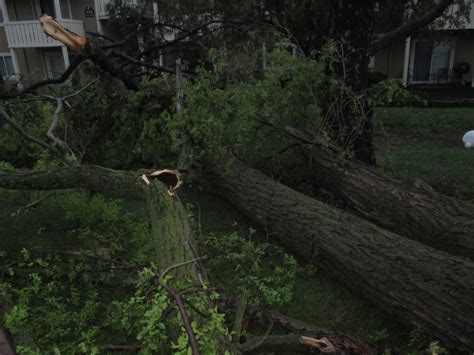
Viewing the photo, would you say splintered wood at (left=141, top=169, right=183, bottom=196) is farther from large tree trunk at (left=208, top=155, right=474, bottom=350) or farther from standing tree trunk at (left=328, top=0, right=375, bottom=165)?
standing tree trunk at (left=328, top=0, right=375, bottom=165)

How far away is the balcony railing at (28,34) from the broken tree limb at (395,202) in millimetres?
17229

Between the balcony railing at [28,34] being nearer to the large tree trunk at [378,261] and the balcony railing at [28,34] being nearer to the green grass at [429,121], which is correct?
the green grass at [429,121]

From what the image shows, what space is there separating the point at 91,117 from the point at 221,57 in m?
2.37

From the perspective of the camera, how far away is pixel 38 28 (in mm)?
18109

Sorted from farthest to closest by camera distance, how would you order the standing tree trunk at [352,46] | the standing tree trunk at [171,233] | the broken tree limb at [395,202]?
the standing tree trunk at [352,46] → the broken tree limb at [395,202] → the standing tree trunk at [171,233]

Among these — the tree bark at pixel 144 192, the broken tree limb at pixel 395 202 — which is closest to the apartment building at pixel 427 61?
the broken tree limb at pixel 395 202

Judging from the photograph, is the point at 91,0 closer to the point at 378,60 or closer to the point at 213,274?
the point at 378,60

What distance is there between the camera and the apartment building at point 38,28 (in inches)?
717

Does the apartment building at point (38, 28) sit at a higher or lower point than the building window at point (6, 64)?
higher

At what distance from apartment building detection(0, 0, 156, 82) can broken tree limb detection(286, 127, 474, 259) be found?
52.3ft

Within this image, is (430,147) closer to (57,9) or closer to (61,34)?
(61,34)

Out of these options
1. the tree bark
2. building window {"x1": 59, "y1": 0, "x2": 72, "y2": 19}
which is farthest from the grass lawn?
building window {"x1": 59, "y1": 0, "x2": 72, "y2": 19}

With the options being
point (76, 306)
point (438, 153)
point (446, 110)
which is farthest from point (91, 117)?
point (446, 110)

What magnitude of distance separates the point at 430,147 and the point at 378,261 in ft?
18.8
